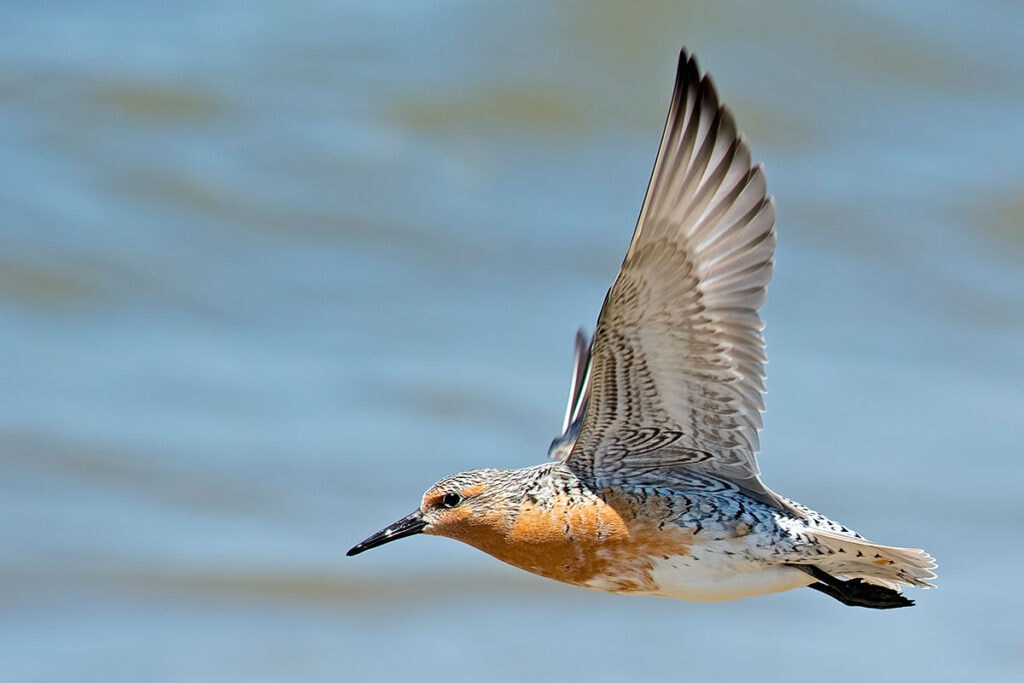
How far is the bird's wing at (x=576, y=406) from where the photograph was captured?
739cm

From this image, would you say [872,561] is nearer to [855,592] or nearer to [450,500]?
[855,592]

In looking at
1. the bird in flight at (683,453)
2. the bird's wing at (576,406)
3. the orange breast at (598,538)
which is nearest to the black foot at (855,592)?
the bird in flight at (683,453)

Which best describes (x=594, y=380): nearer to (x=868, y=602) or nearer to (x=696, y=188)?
(x=696, y=188)

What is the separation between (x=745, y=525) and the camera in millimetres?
6281

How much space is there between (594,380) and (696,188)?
854 millimetres

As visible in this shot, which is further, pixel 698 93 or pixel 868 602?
pixel 868 602

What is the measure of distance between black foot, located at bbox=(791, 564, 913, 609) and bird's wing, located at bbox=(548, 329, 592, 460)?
1.20 m

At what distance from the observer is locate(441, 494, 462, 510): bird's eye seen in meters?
6.61

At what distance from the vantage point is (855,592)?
6590mm

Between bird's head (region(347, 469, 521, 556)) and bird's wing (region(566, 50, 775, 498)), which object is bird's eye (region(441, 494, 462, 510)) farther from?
bird's wing (region(566, 50, 775, 498))

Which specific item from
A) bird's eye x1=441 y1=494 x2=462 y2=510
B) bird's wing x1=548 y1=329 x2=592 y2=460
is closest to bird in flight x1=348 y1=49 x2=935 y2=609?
bird's eye x1=441 y1=494 x2=462 y2=510

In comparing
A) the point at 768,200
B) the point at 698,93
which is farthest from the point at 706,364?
the point at 698,93

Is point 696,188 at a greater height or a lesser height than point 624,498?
greater

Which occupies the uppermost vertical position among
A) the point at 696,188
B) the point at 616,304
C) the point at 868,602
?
the point at 696,188
